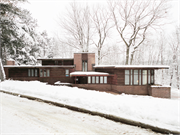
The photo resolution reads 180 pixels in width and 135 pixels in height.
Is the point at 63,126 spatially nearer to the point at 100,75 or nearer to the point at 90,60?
the point at 100,75

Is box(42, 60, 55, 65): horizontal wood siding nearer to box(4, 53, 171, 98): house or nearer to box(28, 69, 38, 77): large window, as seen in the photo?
box(4, 53, 171, 98): house

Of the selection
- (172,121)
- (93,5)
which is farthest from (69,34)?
(172,121)

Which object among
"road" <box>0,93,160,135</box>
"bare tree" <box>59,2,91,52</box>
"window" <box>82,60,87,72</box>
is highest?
"bare tree" <box>59,2,91,52</box>

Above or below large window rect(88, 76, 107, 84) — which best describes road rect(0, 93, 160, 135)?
above

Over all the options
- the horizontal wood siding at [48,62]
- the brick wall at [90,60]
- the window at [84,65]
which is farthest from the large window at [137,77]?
Answer: the horizontal wood siding at [48,62]

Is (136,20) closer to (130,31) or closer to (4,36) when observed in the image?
(130,31)

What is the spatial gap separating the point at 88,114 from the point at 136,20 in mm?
21054

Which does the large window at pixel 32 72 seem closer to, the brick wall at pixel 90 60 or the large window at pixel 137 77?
the brick wall at pixel 90 60

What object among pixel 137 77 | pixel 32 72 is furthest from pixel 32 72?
pixel 137 77

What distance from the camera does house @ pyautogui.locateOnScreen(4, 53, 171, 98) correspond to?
15.0m

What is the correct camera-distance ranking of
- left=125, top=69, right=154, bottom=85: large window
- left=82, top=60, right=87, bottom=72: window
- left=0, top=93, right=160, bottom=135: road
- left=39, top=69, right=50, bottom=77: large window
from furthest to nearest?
left=82, top=60, right=87, bottom=72: window → left=39, top=69, right=50, bottom=77: large window → left=125, top=69, right=154, bottom=85: large window → left=0, top=93, right=160, bottom=135: road

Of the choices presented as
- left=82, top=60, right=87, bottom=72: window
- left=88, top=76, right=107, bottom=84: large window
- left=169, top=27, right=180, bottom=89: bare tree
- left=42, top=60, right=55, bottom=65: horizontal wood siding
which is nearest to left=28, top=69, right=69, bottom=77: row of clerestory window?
left=42, top=60, right=55, bottom=65: horizontal wood siding

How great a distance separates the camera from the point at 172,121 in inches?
154

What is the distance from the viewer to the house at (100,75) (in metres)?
15.0
